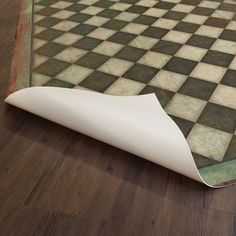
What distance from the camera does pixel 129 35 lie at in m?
1.97

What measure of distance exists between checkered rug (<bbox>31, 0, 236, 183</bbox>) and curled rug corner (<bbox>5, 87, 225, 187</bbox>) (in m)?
0.11

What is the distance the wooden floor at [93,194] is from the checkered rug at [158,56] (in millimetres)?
180

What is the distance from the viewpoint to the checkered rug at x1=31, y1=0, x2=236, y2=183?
54.3 inches

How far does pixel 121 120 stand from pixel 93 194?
29 cm

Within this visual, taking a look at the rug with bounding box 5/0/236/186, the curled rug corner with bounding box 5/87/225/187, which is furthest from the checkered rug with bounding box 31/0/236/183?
the curled rug corner with bounding box 5/87/225/187

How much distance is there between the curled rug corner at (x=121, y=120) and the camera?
1158mm

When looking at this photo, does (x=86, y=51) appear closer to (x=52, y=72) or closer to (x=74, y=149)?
(x=52, y=72)

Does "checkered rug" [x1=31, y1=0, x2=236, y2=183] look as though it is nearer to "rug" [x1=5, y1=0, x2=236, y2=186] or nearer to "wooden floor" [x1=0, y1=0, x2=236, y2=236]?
"rug" [x1=5, y1=0, x2=236, y2=186]

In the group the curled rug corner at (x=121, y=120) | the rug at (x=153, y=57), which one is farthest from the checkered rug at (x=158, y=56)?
the curled rug corner at (x=121, y=120)

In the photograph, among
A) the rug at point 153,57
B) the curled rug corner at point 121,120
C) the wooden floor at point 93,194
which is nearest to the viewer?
the wooden floor at point 93,194

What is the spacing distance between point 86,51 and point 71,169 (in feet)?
2.81

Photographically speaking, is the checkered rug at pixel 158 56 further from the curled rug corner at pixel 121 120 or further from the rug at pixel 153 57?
the curled rug corner at pixel 121 120

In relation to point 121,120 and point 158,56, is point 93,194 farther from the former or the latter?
point 158,56

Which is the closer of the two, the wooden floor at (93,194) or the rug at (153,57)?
the wooden floor at (93,194)
